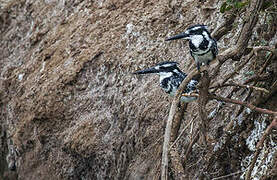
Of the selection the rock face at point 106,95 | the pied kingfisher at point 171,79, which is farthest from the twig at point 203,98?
the pied kingfisher at point 171,79

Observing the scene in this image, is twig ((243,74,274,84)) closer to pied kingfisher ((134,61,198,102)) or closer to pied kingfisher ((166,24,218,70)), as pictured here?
pied kingfisher ((166,24,218,70))

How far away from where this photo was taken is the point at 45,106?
616 cm

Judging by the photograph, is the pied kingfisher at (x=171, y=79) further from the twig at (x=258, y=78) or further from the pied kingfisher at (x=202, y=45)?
the twig at (x=258, y=78)

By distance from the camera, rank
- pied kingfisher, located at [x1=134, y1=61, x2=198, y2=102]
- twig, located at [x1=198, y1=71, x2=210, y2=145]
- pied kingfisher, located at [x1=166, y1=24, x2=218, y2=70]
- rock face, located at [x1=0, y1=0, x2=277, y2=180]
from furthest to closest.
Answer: rock face, located at [x1=0, y1=0, x2=277, y2=180], pied kingfisher, located at [x1=134, y1=61, x2=198, y2=102], pied kingfisher, located at [x1=166, y1=24, x2=218, y2=70], twig, located at [x1=198, y1=71, x2=210, y2=145]

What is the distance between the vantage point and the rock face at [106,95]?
4.39 metres

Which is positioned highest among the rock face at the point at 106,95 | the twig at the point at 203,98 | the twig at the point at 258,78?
the twig at the point at 203,98

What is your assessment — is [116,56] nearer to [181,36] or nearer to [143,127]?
[143,127]

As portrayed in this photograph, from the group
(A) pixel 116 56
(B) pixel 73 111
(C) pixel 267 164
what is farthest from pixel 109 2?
(C) pixel 267 164

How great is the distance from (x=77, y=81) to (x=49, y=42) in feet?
3.19

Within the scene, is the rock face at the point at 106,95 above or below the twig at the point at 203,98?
below

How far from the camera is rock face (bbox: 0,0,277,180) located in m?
4.39

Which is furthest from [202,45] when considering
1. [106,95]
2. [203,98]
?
[106,95]

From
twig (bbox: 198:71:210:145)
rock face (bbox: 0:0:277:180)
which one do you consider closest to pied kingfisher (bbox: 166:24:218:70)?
twig (bbox: 198:71:210:145)

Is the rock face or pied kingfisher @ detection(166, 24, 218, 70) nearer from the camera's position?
pied kingfisher @ detection(166, 24, 218, 70)
